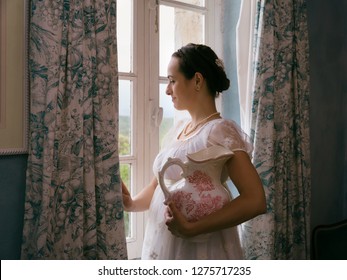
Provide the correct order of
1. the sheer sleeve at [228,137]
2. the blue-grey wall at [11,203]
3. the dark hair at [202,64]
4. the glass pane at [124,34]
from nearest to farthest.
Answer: the blue-grey wall at [11,203] < the sheer sleeve at [228,137] < the dark hair at [202,64] < the glass pane at [124,34]

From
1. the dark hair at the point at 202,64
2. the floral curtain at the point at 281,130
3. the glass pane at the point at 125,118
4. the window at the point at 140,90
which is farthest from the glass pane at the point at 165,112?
the dark hair at the point at 202,64

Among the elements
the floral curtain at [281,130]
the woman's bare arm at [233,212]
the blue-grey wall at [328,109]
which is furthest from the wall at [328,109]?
the woman's bare arm at [233,212]

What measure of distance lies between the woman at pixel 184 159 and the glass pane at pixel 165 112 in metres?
0.41

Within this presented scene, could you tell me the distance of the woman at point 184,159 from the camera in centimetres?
144

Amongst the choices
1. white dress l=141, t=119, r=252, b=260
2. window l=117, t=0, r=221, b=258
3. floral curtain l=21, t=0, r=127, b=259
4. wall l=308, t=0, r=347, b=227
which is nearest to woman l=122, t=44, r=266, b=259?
white dress l=141, t=119, r=252, b=260

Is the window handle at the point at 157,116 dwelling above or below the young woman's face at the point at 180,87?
below

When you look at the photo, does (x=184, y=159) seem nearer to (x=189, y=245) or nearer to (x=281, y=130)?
(x=189, y=245)

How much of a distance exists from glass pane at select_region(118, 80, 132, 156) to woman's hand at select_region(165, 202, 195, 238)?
1.91 feet

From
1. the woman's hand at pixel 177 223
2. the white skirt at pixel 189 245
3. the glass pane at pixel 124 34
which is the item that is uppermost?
the glass pane at pixel 124 34

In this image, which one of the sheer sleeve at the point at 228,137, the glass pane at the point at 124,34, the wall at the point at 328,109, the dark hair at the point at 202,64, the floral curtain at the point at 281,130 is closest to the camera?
the sheer sleeve at the point at 228,137

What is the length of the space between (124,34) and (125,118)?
367 mm

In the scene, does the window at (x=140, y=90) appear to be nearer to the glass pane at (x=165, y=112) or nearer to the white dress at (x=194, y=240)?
the glass pane at (x=165, y=112)

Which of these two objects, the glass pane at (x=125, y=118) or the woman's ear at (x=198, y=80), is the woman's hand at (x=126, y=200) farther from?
the woman's ear at (x=198, y=80)

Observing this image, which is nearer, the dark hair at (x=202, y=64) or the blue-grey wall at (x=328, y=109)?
the dark hair at (x=202, y=64)
